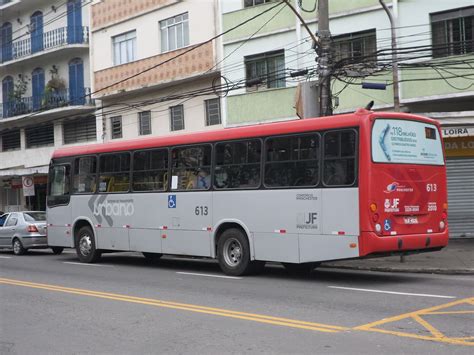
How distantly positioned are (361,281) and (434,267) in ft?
8.60

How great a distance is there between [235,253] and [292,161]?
247 cm

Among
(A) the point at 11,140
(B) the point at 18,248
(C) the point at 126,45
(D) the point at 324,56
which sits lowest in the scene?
(B) the point at 18,248

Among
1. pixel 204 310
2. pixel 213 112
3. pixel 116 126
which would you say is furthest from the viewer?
pixel 116 126

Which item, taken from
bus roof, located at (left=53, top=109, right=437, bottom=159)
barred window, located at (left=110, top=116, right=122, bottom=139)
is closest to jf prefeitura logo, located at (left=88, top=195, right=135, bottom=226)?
bus roof, located at (left=53, top=109, right=437, bottom=159)

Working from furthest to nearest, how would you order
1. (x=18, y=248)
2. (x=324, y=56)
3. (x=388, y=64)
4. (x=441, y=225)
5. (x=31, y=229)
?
(x=18, y=248) < (x=31, y=229) < (x=388, y=64) < (x=324, y=56) < (x=441, y=225)

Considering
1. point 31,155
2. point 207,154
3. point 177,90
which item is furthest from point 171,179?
point 31,155

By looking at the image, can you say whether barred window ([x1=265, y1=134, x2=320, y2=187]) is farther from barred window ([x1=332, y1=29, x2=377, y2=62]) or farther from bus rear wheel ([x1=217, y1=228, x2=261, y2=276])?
barred window ([x1=332, y1=29, x2=377, y2=62])

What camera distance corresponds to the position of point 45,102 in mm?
31844

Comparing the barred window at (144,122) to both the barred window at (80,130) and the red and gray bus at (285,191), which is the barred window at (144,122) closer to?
the barred window at (80,130)

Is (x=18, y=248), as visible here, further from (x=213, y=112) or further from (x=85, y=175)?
(x=213, y=112)

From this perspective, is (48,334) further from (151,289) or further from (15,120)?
(15,120)

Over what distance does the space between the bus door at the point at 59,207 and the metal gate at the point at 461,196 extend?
11.7 metres

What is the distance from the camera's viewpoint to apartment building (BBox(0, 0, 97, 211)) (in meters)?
30.7

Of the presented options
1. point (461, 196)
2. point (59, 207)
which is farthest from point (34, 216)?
point (461, 196)
